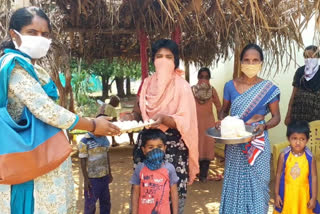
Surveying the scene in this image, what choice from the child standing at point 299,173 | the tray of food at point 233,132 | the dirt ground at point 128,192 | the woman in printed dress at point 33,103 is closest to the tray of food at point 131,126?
the woman in printed dress at point 33,103

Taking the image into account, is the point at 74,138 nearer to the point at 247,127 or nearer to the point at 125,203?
the point at 125,203

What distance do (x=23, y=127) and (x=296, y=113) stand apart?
134 inches

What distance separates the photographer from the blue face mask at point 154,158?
2.35 meters

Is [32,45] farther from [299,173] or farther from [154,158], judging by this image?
[299,173]

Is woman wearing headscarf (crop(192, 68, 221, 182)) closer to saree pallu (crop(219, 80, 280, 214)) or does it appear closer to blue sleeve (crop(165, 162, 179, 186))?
saree pallu (crop(219, 80, 280, 214))

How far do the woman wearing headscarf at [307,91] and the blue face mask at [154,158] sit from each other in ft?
7.59

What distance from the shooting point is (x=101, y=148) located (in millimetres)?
3256

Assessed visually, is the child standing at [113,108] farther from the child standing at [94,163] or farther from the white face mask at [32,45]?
the white face mask at [32,45]

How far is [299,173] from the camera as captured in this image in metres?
2.83

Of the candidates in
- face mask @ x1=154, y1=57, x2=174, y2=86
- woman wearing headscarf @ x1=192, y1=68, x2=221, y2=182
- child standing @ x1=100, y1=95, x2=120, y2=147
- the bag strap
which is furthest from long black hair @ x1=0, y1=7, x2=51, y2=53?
woman wearing headscarf @ x1=192, y1=68, x2=221, y2=182

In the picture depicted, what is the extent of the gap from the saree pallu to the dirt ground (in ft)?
4.46

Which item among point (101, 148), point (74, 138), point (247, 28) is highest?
point (247, 28)

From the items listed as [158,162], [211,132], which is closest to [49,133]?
[158,162]

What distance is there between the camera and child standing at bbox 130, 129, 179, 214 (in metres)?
2.36
